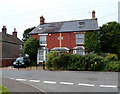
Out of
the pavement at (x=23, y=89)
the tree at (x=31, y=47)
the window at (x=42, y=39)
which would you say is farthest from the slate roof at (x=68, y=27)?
the pavement at (x=23, y=89)

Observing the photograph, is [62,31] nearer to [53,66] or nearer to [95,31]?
[95,31]

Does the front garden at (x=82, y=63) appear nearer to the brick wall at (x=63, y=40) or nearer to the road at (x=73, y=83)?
the road at (x=73, y=83)

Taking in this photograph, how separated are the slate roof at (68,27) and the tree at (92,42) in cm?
113

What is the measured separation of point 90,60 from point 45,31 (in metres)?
11.8

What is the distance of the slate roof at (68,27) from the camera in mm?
24109

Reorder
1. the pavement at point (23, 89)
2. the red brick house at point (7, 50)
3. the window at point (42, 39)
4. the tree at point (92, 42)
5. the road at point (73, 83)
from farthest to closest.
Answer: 1. the red brick house at point (7, 50)
2. the window at point (42, 39)
3. the tree at point (92, 42)
4. the road at point (73, 83)
5. the pavement at point (23, 89)

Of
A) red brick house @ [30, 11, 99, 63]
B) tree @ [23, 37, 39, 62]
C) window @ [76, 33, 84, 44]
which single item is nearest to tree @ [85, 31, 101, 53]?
red brick house @ [30, 11, 99, 63]

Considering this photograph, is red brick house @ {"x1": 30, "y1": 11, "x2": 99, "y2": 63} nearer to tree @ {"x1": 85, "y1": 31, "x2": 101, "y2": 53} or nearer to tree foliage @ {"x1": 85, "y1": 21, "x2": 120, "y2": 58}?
tree @ {"x1": 85, "y1": 31, "x2": 101, "y2": 53}

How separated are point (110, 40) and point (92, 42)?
775 cm

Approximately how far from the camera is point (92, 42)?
2192 centimetres

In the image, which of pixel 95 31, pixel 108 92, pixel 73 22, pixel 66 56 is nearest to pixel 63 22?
pixel 73 22

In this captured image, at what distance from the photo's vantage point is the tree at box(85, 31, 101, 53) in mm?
21734

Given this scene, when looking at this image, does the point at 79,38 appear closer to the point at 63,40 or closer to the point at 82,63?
the point at 63,40

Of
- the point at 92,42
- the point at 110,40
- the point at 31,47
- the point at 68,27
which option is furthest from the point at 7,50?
the point at 110,40
